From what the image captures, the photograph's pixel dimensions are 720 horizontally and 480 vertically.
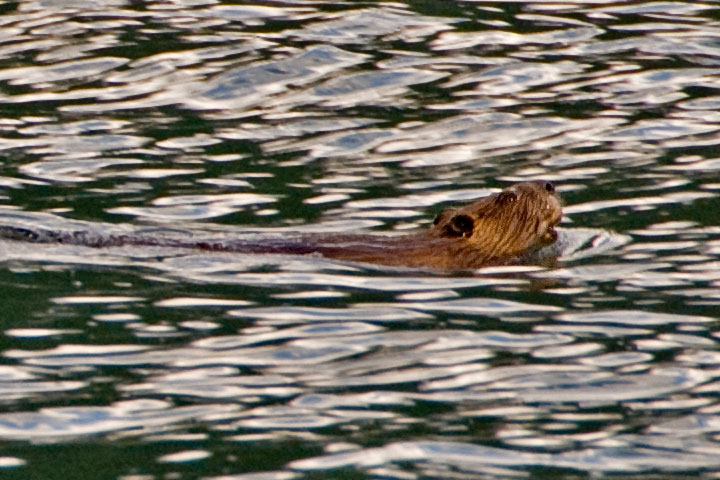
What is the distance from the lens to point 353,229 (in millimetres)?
9961

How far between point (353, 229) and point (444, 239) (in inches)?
31.9

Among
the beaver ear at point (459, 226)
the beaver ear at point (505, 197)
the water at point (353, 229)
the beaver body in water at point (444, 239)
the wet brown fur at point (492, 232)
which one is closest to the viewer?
the water at point (353, 229)

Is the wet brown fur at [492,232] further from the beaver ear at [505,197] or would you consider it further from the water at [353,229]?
the water at [353,229]

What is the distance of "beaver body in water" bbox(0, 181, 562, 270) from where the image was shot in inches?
353

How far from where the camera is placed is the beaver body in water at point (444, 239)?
897cm

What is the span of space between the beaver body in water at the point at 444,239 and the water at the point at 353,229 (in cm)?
18

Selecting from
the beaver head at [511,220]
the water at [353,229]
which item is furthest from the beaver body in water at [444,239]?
the water at [353,229]

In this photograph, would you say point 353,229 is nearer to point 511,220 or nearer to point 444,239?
point 444,239

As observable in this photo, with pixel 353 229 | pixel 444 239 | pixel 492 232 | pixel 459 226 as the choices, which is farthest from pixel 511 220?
pixel 353 229

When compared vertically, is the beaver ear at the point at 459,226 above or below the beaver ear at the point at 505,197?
below

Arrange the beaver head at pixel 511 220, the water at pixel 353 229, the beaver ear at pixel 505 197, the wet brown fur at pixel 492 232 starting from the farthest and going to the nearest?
the beaver ear at pixel 505 197, the beaver head at pixel 511 220, the wet brown fur at pixel 492 232, the water at pixel 353 229

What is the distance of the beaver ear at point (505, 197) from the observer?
974 centimetres

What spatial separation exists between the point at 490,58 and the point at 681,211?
4617mm

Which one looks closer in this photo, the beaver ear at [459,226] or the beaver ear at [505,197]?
the beaver ear at [459,226]
